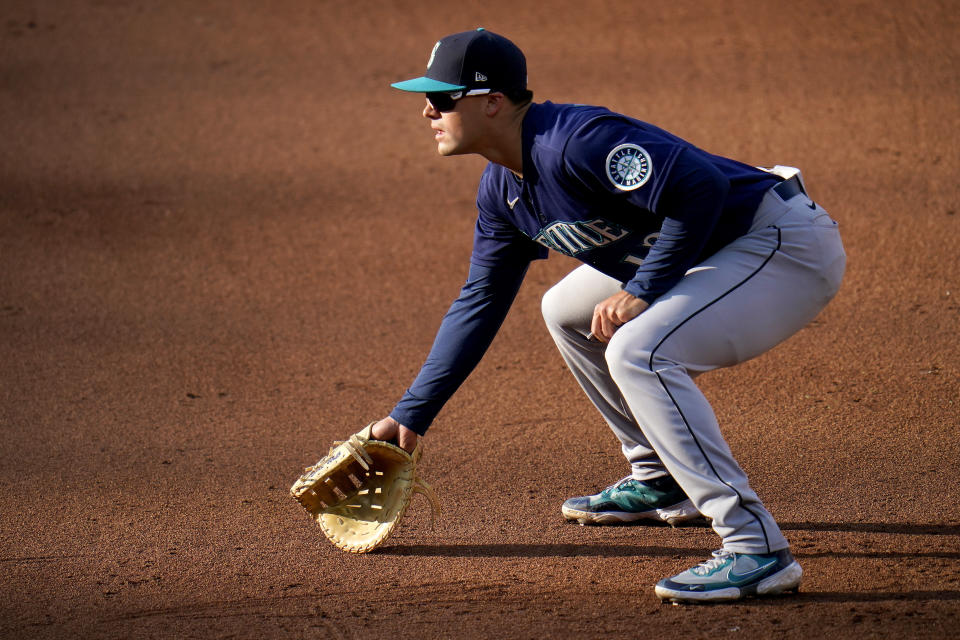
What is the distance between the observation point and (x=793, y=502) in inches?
139

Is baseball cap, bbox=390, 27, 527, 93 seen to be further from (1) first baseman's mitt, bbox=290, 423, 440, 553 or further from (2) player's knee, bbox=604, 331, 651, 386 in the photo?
(1) first baseman's mitt, bbox=290, 423, 440, 553

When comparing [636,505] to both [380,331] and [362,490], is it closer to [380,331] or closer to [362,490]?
[362,490]

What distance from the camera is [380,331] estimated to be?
17.6ft

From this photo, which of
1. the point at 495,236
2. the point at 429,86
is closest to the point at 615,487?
the point at 495,236

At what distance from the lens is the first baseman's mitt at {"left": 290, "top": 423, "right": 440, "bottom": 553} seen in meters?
3.21

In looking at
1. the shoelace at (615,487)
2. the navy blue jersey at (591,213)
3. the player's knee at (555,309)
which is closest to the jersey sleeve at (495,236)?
the navy blue jersey at (591,213)

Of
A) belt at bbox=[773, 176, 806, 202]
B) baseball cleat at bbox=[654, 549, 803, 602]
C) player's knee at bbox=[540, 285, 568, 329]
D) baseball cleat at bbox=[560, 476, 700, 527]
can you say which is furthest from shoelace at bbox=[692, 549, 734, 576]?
belt at bbox=[773, 176, 806, 202]

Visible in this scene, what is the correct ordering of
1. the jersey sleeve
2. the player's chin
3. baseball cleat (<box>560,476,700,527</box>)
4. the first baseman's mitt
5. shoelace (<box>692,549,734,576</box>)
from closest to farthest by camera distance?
shoelace (<box>692,549,734,576</box>), the player's chin, the jersey sleeve, the first baseman's mitt, baseball cleat (<box>560,476,700,527</box>)

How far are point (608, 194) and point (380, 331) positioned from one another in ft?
8.87

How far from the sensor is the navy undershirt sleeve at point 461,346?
3.22m

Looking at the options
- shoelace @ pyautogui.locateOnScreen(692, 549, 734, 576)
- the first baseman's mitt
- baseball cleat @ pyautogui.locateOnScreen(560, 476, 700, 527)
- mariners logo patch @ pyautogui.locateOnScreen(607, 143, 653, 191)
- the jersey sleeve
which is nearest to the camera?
mariners logo patch @ pyautogui.locateOnScreen(607, 143, 653, 191)

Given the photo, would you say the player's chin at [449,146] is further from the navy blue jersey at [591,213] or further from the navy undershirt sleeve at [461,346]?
the navy undershirt sleeve at [461,346]

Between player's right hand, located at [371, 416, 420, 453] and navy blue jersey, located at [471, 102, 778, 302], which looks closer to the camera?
navy blue jersey, located at [471, 102, 778, 302]

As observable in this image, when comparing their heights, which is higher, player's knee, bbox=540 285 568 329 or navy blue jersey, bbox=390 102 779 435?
navy blue jersey, bbox=390 102 779 435
